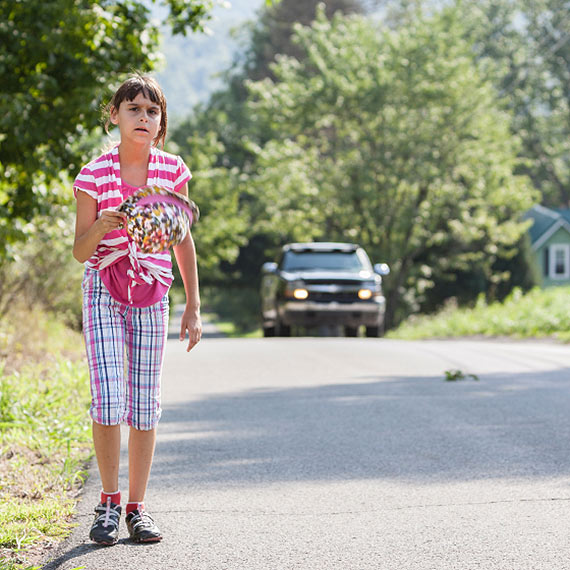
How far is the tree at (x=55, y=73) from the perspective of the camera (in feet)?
34.4

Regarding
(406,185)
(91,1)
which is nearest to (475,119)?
(406,185)

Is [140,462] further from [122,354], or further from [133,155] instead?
[133,155]

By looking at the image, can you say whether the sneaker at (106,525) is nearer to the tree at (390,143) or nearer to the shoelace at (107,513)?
the shoelace at (107,513)

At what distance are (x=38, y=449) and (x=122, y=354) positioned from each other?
8.34 ft

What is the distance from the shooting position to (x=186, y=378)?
10945mm

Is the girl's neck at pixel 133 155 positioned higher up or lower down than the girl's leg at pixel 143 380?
higher up

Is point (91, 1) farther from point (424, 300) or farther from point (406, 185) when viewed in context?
point (424, 300)

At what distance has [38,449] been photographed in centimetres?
650

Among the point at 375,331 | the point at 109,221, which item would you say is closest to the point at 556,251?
the point at 375,331

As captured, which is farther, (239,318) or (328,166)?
(239,318)

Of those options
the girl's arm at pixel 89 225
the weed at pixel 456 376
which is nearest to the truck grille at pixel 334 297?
the weed at pixel 456 376

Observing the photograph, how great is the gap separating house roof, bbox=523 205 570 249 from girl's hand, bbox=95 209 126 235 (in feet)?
156

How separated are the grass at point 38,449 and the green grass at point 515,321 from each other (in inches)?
420

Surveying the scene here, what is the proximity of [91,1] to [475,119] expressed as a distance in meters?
22.2
